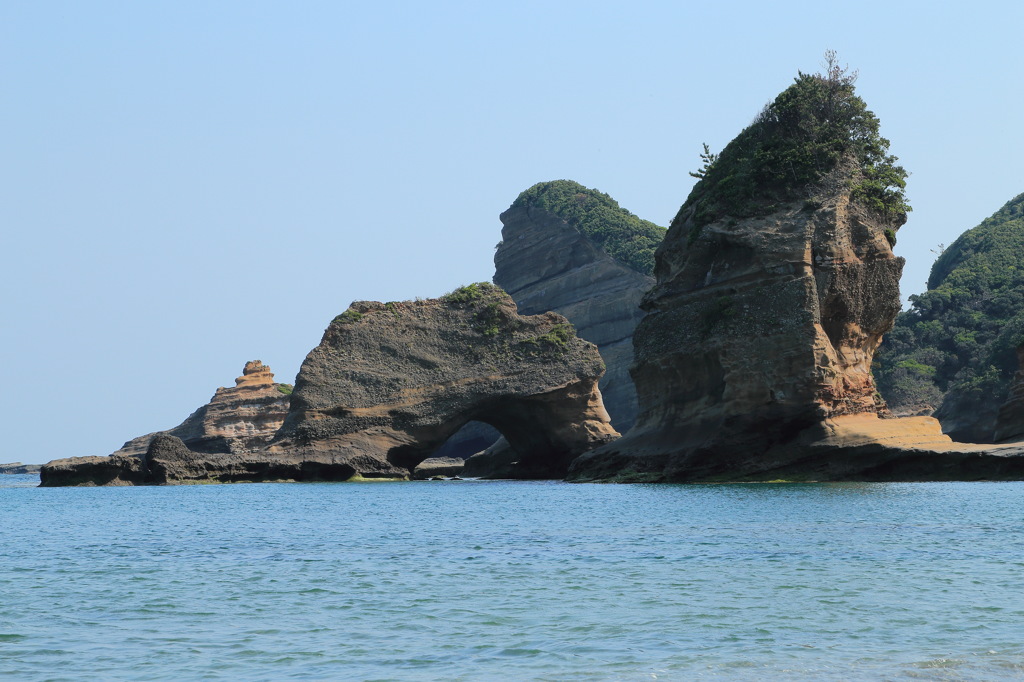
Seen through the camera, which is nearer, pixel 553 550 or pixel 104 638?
pixel 104 638

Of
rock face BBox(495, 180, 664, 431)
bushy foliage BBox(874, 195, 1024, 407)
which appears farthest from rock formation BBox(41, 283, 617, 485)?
rock face BBox(495, 180, 664, 431)

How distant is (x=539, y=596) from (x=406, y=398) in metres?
42.5

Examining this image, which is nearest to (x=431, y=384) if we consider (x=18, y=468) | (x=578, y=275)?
(x=578, y=275)

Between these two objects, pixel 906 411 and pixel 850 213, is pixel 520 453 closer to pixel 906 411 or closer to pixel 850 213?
pixel 850 213

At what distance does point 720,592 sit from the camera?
1547cm

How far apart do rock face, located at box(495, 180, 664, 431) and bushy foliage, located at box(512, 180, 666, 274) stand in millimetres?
122

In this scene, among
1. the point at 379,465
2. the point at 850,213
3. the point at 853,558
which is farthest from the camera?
the point at 379,465

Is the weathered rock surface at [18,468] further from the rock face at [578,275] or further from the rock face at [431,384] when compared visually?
the rock face at [431,384]

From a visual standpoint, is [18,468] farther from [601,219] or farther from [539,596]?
[539,596]

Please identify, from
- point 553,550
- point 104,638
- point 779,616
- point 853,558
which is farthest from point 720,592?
point 104,638

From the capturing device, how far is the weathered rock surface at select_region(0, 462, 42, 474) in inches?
6624

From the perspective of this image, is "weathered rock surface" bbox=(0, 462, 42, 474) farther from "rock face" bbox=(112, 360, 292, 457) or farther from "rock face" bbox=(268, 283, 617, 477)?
"rock face" bbox=(268, 283, 617, 477)

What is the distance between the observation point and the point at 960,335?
90.2 metres

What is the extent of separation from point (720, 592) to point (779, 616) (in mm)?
1939
